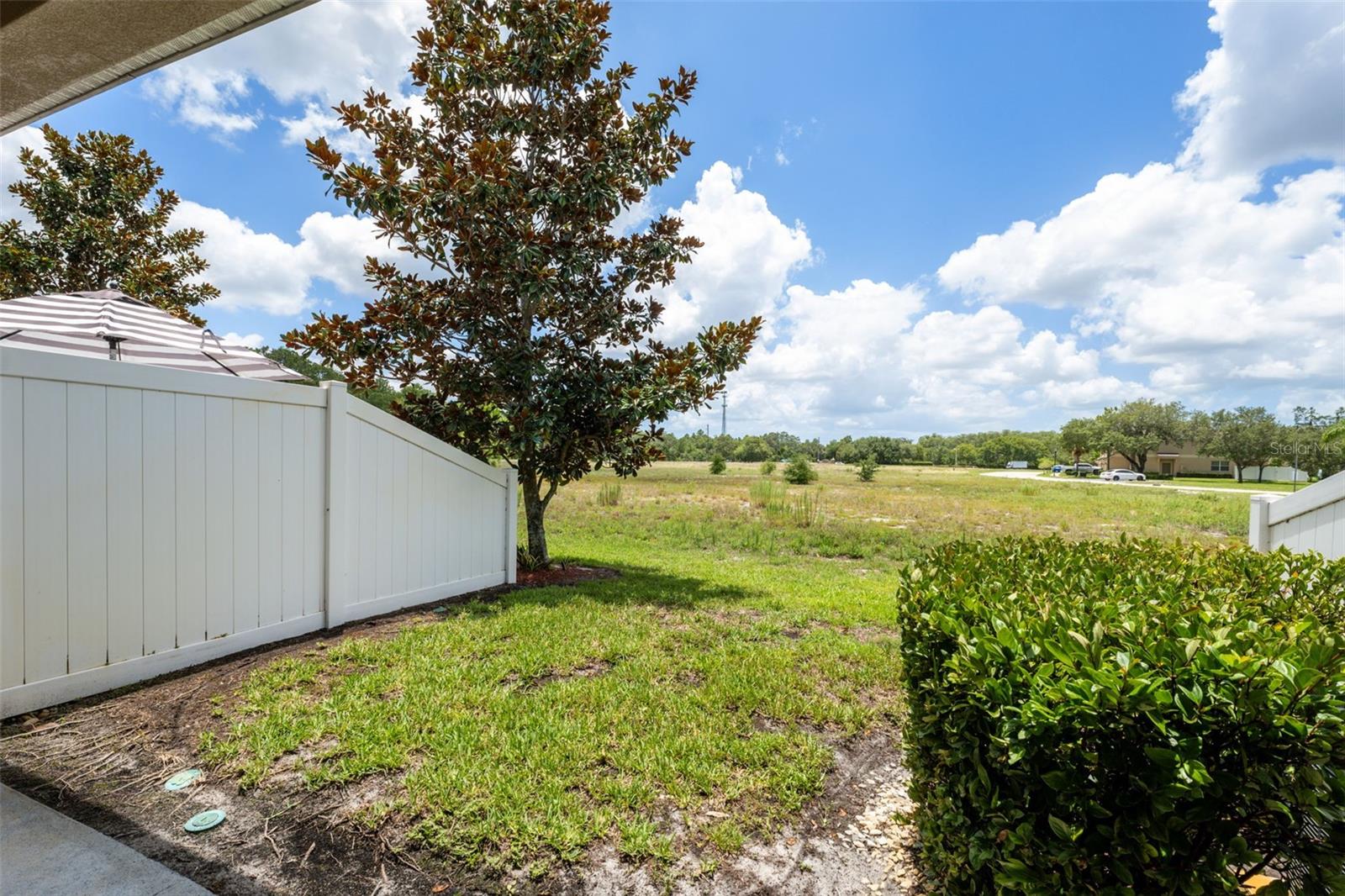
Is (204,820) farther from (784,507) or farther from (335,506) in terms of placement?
(784,507)

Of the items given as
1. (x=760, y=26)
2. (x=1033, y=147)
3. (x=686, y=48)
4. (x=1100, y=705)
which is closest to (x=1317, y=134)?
(x=1033, y=147)

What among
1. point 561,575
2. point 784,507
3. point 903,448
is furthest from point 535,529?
point 903,448

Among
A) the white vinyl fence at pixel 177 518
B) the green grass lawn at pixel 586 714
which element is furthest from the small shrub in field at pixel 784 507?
the white vinyl fence at pixel 177 518

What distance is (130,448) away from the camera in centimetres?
314

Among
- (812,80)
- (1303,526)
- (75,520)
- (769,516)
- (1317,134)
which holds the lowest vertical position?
(769,516)

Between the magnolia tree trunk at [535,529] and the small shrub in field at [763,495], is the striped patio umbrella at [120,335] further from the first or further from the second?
the small shrub in field at [763,495]

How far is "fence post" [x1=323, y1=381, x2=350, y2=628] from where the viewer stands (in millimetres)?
4133

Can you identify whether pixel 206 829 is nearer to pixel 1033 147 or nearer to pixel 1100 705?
pixel 1100 705

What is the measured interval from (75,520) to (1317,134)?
8.84 m

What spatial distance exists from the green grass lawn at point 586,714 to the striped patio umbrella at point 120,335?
8.13 ft

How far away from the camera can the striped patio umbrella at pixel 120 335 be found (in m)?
3.79

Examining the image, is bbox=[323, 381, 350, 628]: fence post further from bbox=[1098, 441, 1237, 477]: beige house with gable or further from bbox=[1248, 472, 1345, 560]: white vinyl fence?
bbox=[1098, 441, 1237, 477]: beige house with gable

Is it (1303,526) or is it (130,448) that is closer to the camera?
(130,448)

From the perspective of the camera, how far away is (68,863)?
1.80 meters
